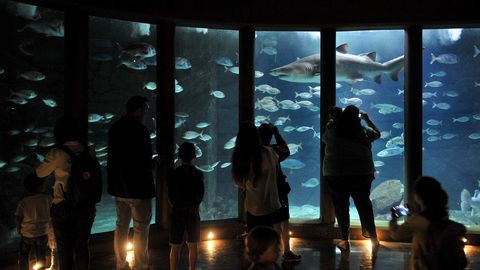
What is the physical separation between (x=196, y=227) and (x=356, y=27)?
164 inches

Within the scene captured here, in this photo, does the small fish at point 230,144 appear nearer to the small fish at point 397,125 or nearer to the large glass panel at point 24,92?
the large glass panel at point 24,92

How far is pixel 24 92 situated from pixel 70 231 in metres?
3.33

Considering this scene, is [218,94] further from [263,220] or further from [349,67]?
[263,220]

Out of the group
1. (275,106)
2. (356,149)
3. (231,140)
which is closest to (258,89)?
(275,106)

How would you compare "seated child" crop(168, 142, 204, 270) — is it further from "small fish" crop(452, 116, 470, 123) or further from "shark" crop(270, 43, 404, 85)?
"small fish" crop(452, 116, 470, 123)

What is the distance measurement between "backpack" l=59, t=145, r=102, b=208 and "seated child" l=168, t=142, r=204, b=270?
675 mm

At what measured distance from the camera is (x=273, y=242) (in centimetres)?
238

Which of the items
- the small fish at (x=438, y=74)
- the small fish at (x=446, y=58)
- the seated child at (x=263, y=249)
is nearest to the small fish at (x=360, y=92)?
the small fish at (x=438, y=74)

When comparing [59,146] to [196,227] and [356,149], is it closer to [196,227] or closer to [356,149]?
[196,227]

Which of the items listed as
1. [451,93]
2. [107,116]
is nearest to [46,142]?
[107,116]

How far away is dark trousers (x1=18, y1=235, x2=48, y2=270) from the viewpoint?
4.08 metres

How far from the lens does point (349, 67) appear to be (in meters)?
7.16

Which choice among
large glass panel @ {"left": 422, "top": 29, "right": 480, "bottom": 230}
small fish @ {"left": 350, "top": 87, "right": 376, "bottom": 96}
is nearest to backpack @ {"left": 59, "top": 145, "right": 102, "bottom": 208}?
large glass panel @ {"left": 422, "top": 29, "right": 480, "bottom": 230}

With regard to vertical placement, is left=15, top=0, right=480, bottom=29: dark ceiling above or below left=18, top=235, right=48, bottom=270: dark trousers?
above
